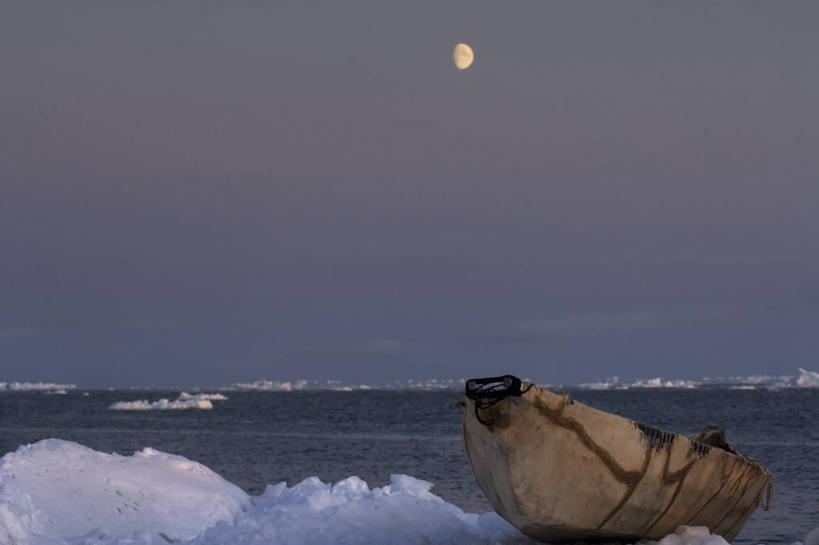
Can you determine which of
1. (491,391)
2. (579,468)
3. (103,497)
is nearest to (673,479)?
(579,468)

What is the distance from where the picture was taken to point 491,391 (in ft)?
34.7

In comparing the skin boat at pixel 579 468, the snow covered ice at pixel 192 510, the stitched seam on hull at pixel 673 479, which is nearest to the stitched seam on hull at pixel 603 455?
the skin boat at pixel 579 468

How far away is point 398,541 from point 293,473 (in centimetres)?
2557

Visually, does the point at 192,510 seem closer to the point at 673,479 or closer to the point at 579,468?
the point at 579,468

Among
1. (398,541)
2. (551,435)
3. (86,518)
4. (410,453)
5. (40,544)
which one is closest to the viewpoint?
(551,435)

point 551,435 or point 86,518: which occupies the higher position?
point 551,435

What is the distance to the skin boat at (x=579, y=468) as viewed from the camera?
10.5 metres

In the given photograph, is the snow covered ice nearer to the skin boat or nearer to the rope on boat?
the skin boat

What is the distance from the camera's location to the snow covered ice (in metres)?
12.6

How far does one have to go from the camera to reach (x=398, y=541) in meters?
12.3

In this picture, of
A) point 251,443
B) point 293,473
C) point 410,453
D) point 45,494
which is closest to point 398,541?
point 45,494

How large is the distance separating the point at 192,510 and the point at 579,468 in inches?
363

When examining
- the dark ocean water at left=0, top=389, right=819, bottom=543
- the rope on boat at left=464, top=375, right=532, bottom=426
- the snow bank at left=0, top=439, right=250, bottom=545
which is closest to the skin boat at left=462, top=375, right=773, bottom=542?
the rope on boat at left=464, top=375, right=532, bottom=426

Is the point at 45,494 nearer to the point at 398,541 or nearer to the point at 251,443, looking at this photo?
the point at 398,541
